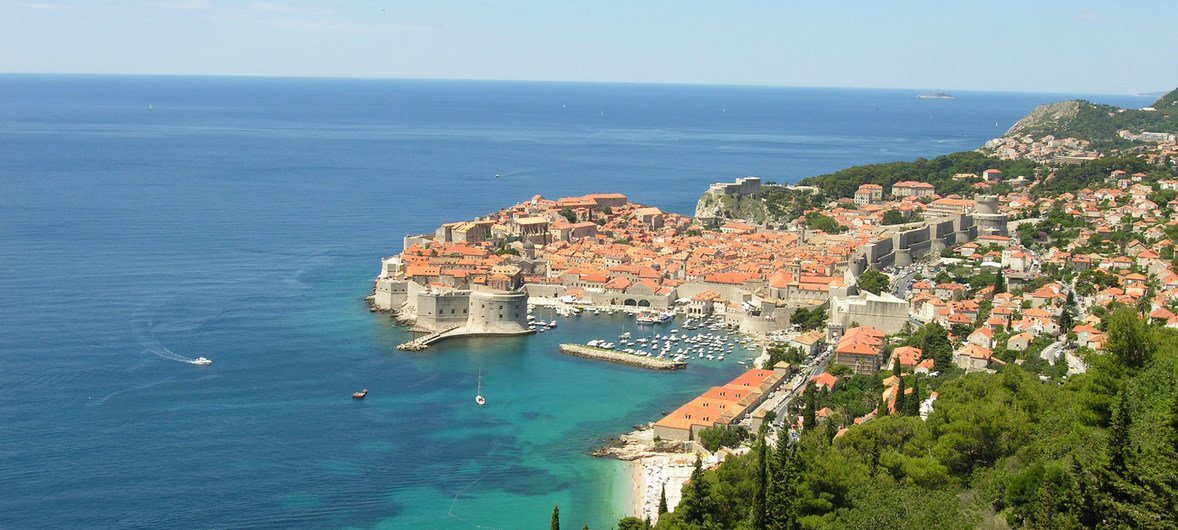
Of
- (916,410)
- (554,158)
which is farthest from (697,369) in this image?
(554,158)

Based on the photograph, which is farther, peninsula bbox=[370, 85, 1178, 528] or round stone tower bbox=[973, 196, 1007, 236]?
round stone tower bbox=[973, 196, 1007, 236]

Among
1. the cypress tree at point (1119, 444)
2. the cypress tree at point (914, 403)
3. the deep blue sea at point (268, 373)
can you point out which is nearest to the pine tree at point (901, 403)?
the cypress tree at point (914, 403)

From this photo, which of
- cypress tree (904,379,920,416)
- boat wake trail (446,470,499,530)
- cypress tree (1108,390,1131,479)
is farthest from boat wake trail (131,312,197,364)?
cypress tree (1108,390,1131,479)

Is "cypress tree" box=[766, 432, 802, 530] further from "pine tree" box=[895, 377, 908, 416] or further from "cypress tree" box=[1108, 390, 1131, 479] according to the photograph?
"pine tree" box=[895, 377, 908, 416]

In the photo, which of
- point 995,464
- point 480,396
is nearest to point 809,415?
point 995,464

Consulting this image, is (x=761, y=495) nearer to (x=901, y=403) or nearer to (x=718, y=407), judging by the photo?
(x=901, y=403)
